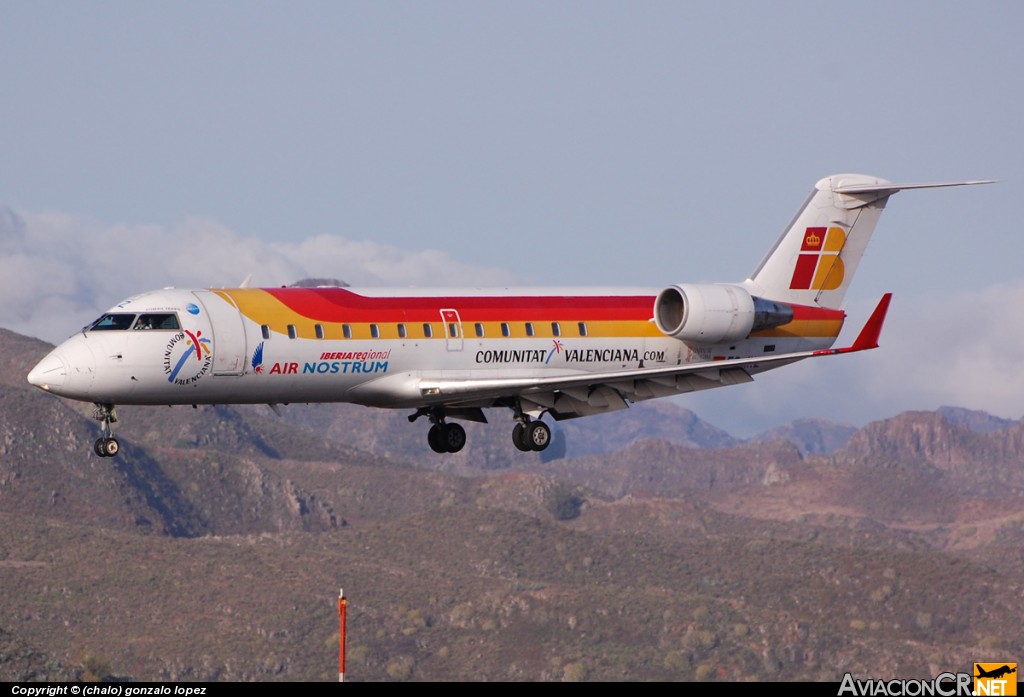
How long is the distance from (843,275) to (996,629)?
118301 millimetres

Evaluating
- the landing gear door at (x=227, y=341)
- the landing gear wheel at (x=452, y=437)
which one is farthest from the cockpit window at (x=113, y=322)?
the landing gear wheel at (x=452, y=437)

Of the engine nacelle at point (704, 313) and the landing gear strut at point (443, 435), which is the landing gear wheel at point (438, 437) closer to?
the landing gear strut at point (443, 435)

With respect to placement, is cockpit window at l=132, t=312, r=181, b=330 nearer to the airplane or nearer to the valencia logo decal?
the airplane

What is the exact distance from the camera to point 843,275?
5834cm

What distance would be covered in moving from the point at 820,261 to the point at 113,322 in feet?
73.5

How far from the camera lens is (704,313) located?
177 ft

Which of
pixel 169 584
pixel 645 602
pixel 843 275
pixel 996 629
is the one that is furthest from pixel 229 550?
pixel 843 275

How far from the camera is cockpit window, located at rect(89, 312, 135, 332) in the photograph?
156 ft

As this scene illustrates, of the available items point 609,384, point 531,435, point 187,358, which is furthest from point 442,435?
point 187,358

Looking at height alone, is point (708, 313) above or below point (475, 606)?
above

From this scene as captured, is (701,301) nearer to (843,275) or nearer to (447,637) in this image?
(843,275)

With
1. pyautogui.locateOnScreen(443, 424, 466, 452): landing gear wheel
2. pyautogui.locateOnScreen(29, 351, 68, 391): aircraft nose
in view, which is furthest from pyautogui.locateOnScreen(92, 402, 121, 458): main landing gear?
pyautogui.locateOnScreen(443, 424, 466, 452): landing gear wheel

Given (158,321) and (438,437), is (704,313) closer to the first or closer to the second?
(438,437)

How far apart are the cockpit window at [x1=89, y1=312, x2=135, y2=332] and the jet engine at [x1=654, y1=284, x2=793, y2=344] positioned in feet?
50.4
